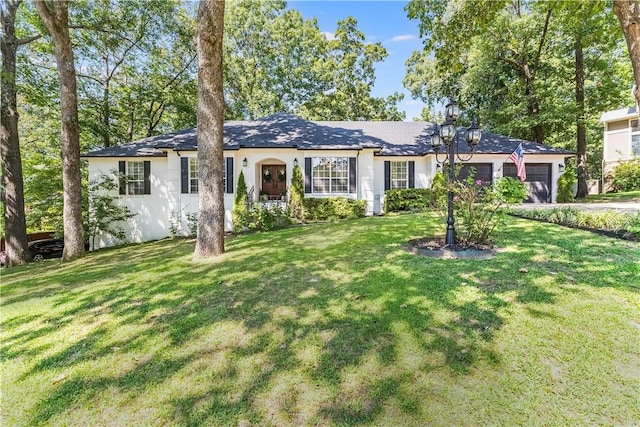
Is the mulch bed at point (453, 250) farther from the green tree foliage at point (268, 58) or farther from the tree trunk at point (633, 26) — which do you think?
the green tree foliage at point (268, 58)

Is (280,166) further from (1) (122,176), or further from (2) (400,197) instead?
(1) (122,176)

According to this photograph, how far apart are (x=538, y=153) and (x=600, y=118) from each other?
11398mm

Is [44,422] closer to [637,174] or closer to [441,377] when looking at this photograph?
[441,377]

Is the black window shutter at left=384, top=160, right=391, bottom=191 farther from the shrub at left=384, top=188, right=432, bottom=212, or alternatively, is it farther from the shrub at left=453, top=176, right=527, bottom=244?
the shrub at left=453, top=176, right=527, bottom=244

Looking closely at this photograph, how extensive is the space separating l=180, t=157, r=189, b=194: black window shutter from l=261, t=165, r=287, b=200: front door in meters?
3.54

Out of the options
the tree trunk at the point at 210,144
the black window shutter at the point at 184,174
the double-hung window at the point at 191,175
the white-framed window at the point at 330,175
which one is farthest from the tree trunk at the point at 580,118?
the black window shutter at the point at 184,174

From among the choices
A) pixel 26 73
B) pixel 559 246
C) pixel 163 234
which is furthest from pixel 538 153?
pixel 26 73

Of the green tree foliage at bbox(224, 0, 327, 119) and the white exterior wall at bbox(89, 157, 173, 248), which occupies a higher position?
the green tree foliage at bbox(224, 0, 327, 119)

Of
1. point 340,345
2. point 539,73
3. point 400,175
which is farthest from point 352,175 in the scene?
point 539,73

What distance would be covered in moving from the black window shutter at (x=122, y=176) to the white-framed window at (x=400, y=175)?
11.6m

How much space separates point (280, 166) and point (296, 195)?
3191mm

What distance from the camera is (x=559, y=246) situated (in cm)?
552

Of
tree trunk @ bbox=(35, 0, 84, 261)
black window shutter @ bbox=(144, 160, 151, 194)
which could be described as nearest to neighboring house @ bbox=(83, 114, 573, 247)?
black window shutter @ bbox=(144, 160, 151, 194)

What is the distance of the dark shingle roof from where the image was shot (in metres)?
12.6
